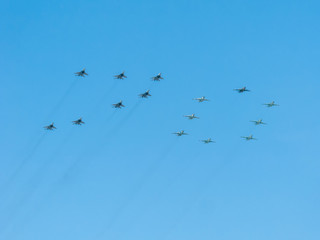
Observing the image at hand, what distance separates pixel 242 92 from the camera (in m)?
179

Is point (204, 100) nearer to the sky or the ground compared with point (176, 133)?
nearer to the sky

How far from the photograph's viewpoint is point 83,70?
162625 millimetres

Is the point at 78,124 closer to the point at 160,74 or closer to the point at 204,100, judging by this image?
the point at 160,74

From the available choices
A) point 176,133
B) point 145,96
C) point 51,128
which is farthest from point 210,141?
point 51,128

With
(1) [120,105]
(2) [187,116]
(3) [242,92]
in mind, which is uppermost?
(3) [242,92]

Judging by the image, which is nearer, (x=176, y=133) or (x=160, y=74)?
(x=160, y=74)

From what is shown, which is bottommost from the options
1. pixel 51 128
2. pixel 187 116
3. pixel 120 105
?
pixel 51 128

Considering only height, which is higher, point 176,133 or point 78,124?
point 176,133

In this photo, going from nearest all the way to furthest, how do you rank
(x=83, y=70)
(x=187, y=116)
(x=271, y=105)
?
1. (x=83, y=70)
2. (x=187, y=116)
3. (x=271, y=105)

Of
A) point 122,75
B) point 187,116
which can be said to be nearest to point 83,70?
point 122,75

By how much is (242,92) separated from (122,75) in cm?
4996

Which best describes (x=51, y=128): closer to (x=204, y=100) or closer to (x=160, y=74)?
(x=160, y=74)

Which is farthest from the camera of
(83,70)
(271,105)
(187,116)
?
(271,105)

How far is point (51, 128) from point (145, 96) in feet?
122
